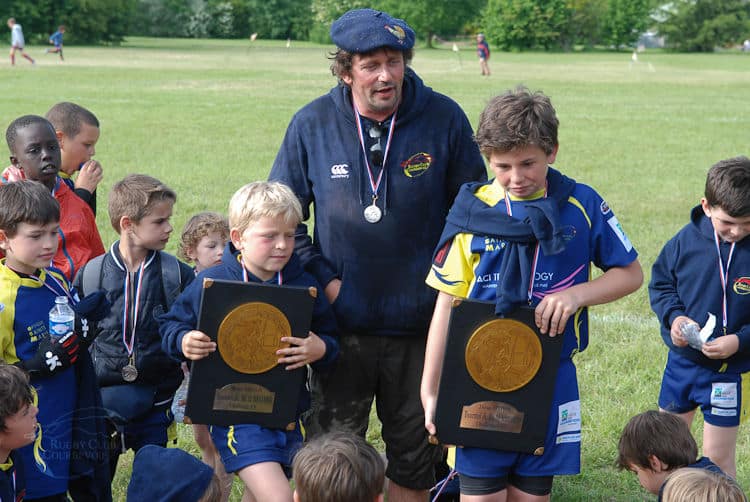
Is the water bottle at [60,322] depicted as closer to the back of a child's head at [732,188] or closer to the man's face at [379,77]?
the man's face at [379,77]

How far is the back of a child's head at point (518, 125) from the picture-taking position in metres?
3.35

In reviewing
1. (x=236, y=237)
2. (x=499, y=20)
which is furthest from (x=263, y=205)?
(x=499, y=20)

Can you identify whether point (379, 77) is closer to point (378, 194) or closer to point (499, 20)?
point (378, 194)

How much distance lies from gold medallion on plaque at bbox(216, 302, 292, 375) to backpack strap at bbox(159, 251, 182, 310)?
0.72 m

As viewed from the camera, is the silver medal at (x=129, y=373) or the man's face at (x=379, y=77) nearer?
the man's face at (x=379, y=77)

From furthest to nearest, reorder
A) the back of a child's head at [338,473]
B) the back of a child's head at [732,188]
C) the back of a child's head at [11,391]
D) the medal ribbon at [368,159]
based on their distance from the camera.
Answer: the back of a child's head at [732,188]
the medal ribbon at [368,159]
the back of a child's head at [11,391]
the back of a child's head at [338,473]

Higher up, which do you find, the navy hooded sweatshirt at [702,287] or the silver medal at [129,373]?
the navy hooded sweatshirt at [702,287]

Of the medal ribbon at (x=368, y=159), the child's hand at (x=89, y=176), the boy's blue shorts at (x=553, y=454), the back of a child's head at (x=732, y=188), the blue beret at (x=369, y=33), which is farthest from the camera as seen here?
the child's hand at (x=89, y=176)

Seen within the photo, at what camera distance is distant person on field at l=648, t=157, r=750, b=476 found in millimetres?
4219

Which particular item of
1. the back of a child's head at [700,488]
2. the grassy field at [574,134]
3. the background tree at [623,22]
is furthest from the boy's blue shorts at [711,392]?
the background tree at [623,22]

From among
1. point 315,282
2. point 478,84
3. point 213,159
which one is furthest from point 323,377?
point 478,84

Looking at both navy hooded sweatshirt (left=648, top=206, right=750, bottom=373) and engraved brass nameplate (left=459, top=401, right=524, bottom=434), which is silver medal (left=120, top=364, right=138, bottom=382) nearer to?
engraved brass nameplate (left=459, top=401, right=524, bottom=434)

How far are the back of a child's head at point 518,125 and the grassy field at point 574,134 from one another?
2.24m

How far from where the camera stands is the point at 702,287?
4.36m
